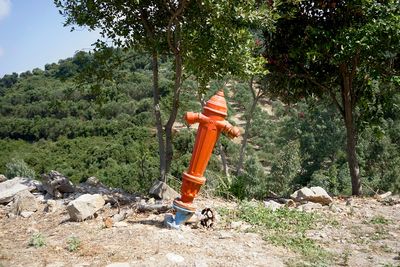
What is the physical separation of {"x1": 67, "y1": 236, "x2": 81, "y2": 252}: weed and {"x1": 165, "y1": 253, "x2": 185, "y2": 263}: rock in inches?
41.1

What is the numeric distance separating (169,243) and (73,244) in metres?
1.04

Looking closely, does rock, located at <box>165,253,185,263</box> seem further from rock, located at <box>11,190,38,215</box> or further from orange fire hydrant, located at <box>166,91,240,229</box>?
rock, located at <box>11,190,38,215</box>

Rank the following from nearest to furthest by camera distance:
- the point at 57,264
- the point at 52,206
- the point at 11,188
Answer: the point at 57,264 → the point at 52,206 → the point at 11,188

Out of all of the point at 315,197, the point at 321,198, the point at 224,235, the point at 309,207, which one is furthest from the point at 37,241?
the point at 321,198

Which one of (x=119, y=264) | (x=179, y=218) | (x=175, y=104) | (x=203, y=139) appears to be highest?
(x=175, y=104)

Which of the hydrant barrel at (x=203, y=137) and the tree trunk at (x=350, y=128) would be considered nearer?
the hydrant barrel at (x=203, y=137)

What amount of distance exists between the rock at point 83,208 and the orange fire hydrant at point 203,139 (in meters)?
1.39

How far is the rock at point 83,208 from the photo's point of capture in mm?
5402

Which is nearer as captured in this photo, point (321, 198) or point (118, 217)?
point (118, 217)

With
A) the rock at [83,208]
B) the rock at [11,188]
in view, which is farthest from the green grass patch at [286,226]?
the rock at [11,188]

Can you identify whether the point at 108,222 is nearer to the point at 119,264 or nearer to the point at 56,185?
the point at 119,264

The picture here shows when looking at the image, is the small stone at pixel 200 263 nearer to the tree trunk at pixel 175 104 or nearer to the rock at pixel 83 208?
the rock at pixel 83 208

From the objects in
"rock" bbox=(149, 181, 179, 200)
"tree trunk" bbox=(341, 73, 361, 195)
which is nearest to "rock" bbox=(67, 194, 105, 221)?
"rock" bbox=(149, 181, 179, 200)

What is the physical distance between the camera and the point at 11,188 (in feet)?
23.3
